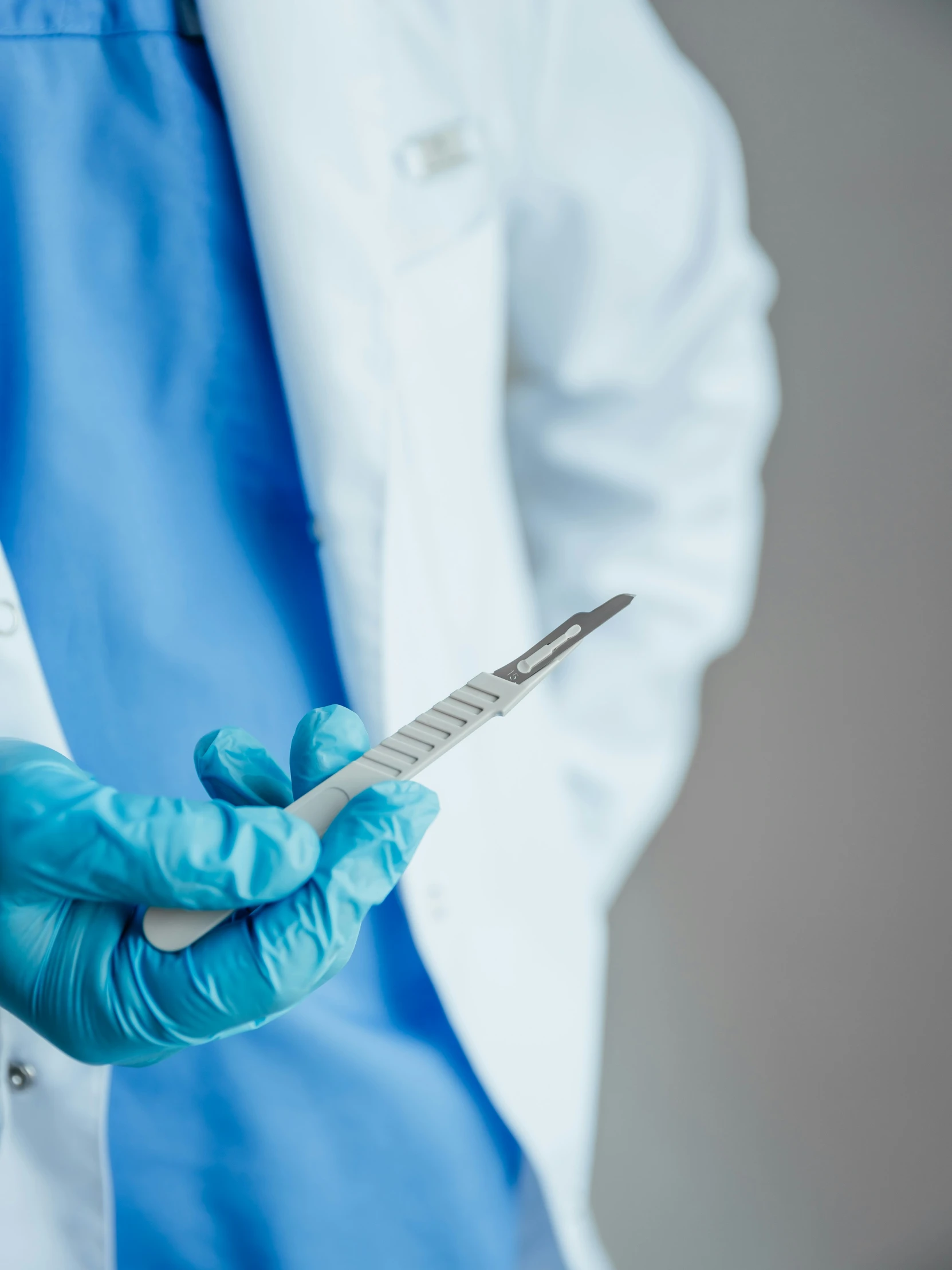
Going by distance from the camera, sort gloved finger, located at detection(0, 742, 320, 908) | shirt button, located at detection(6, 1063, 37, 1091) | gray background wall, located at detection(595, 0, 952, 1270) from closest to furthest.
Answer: gloved finger, located at detection(0, 742, 320, 908) → shirt button, located at detection(6, 1063, 37, 1091) → gray background wall, located at detection(595, 0, 952, 1270)

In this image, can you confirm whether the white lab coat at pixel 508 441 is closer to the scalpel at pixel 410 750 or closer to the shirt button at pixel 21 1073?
the shirt button at pixel 21 1073

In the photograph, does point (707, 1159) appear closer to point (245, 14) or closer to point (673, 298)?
point (673, 298)

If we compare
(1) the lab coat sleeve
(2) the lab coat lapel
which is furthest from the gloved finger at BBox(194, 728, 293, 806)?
(1) the lab coat sleeve

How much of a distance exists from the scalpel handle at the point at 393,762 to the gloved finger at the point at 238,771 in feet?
0.14

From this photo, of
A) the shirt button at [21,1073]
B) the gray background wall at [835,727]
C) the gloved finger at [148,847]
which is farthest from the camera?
the gray background wall at [835,727]

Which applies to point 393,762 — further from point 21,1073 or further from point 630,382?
point 630,382

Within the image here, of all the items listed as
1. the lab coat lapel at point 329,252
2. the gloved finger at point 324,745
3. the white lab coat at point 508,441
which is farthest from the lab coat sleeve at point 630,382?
the gloved finger at point 324,745

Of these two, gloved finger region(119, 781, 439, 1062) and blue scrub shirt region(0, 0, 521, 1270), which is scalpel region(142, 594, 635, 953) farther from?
blue scrub shirt region(0, 0, 521, 1270)

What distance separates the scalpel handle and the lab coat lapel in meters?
0.16

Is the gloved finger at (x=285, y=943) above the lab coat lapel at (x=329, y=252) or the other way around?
the other way around

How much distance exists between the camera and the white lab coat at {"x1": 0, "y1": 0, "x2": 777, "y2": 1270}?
0.44 meters

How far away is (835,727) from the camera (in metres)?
0.59

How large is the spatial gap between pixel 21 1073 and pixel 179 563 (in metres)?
0.22

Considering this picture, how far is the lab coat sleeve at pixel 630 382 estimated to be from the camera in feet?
1.80
